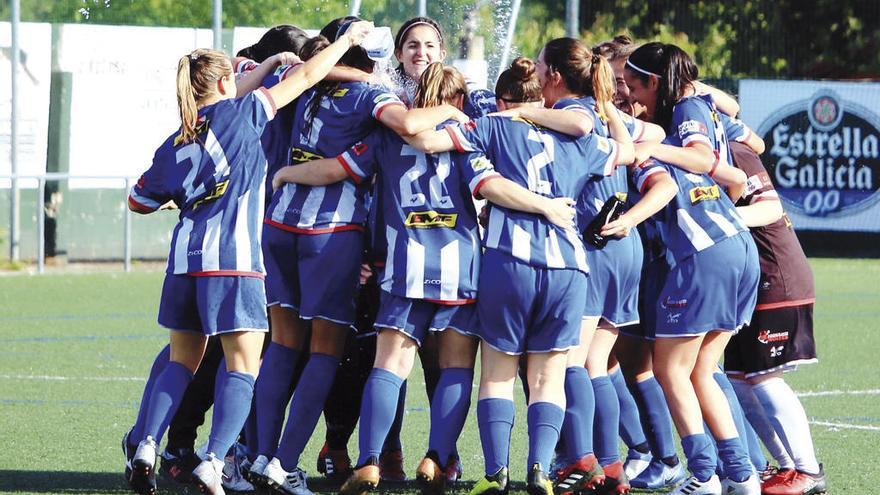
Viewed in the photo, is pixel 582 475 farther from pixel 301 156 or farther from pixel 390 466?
pixel 301 156

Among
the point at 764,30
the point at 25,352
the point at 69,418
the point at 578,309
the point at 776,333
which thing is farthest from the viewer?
the point at 764,30

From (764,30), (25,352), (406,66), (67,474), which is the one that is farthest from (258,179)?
(764,30)

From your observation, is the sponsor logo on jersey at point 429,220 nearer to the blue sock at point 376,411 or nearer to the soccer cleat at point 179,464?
the blue sock at point 376,411

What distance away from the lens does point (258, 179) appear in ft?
17.7

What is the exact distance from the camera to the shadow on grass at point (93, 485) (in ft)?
18.5

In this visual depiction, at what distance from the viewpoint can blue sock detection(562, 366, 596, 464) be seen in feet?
17.7

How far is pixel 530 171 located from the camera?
5230mm

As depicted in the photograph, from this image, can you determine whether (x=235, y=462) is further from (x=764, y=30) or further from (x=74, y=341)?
(x=764, y=30)

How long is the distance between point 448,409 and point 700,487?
102cm

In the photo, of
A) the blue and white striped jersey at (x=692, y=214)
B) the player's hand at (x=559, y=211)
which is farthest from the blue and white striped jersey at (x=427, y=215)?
the blue and white striped jersey at (x=692, y=214)

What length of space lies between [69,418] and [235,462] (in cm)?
168

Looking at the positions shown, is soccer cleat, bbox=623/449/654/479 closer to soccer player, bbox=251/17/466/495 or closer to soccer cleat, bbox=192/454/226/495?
soccer player, bbox=251/17/466/495

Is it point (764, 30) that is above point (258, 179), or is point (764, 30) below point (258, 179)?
above

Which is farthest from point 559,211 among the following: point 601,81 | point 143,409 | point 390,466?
point 143,409
